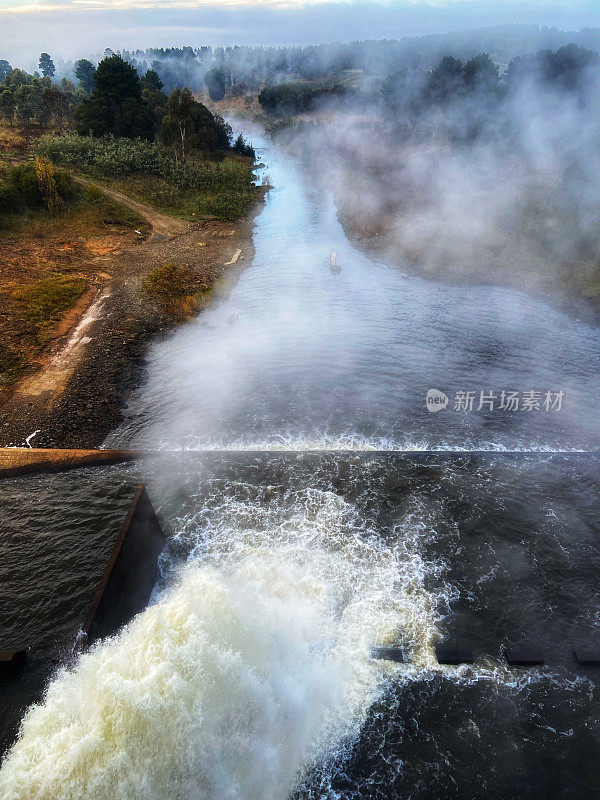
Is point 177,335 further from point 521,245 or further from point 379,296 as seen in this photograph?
point 521,245

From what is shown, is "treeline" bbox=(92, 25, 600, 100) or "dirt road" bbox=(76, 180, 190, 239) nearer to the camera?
"dirt road" bbox=(76, 180, 190, 239)

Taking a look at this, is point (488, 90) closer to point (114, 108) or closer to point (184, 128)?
point (184, 128)

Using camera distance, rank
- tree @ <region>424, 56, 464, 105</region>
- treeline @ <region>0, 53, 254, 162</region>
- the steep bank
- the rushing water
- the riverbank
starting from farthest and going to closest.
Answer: tree @ <region>424, 56, 464, 105</region>, treeline @ <region>0, 53, 254, 162</region>, the steep bank, the riverbank, the rushing water

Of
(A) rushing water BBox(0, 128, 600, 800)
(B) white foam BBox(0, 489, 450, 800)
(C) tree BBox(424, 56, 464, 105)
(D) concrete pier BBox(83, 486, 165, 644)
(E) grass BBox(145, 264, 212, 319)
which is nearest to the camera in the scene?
(B) white foam BBox(0, 489, 450, 800)

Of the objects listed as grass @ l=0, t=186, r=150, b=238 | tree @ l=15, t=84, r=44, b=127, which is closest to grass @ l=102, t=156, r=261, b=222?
grass @ l=0, t=186, r=150, b=238

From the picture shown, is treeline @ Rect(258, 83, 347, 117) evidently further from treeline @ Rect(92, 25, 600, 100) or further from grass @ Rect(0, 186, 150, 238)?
grass @ Rect(0, 186, 150, 238)

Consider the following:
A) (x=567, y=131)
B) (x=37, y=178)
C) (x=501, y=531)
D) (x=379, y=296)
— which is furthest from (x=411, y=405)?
(x=567, y=131)
